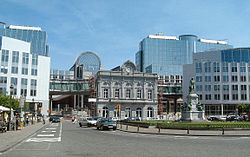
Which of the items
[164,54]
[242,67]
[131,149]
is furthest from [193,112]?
[164,54]

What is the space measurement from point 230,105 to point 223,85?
7.47 m

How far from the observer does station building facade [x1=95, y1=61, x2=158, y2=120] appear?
74.3 metres

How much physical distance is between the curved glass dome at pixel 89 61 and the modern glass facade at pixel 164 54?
54967 mm

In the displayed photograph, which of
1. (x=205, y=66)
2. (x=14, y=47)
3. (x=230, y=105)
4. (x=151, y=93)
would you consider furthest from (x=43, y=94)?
(x=230, y=105)

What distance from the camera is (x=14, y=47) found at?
76750mm

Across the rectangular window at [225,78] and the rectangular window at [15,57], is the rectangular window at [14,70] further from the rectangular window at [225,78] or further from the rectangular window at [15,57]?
the rectangular window at [225,78]

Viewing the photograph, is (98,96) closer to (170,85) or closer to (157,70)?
(170,85)

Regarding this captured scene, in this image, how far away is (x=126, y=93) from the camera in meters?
76.6

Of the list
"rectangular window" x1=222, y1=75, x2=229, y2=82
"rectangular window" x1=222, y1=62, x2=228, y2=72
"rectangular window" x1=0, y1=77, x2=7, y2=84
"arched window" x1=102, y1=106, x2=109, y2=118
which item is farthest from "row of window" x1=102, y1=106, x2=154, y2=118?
"rectangular window" x1=222, y1=62, x2=228, y2=72

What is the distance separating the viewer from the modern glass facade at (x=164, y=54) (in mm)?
174875

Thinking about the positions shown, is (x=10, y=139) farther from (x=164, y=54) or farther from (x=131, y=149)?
(x=164, y=54)

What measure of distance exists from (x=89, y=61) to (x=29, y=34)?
8051cm

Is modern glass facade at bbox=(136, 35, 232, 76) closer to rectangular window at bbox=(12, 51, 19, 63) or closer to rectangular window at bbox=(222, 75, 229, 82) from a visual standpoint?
rectangular window at bbox=(222, 75, 229, 82)

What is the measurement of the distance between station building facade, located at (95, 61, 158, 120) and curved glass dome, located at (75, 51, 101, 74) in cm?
4504
